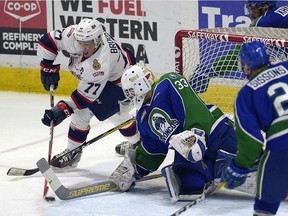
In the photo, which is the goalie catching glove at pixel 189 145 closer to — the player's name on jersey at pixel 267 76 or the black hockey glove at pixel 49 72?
the player's name on jersey at pixel 267 76

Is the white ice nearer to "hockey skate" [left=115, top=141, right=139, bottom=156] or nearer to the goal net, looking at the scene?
"hockey skate" [left=115, top=141, right=139, bottom=156]

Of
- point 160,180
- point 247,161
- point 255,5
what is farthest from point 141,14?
point 247,161

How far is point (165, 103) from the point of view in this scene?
4633 mm

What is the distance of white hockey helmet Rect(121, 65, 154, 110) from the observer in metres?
4.61

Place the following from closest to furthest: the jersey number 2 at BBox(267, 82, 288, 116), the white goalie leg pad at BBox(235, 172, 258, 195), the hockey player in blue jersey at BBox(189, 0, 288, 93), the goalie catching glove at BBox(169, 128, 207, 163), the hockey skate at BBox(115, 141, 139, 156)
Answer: the jersey number 2 at BBox(267, 82, 288, 116)
the goalie catching glove at BBox(169, 128, 207, 163)
the white goalie leg pad at BBox(235, 172, 258, 195)
the hockey player in blue jersey at BBox(189, 0, 288, 93)
the hockey skate at BBox(115, 141, 139, 156)

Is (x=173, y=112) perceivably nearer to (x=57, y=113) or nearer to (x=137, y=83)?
(x=137, y=83)

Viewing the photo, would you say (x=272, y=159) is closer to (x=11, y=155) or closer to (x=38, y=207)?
(x=38, y=207)

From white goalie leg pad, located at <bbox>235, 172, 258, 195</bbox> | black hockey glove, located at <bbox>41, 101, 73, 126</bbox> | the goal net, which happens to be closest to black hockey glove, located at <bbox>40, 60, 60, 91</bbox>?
black hockey glove, located at <bbox>41, 101, 73, 126</bbox>

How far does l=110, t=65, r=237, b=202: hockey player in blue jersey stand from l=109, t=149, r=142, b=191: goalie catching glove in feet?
0.62

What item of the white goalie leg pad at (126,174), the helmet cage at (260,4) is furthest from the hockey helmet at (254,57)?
the helmet cage at (260,4)

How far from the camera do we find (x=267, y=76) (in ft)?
11.9

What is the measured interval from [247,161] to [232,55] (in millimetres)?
1750

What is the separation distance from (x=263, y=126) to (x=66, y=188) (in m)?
1.47

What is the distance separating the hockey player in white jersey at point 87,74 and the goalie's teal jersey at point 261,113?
5.29 ft
